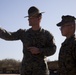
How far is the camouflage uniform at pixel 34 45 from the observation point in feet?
21.6

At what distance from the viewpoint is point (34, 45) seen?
→ 6.76m

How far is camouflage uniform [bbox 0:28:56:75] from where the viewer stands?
21.6ft

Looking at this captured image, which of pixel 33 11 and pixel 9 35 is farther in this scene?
pixel 9 35

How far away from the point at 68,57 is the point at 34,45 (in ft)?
4.43

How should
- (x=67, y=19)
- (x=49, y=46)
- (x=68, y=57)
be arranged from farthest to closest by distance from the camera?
(x=49, y=46) < (x=67, y=19) < (x=68, y=57)

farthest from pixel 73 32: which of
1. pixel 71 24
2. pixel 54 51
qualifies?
pixel 54 51

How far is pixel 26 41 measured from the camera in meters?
6.79

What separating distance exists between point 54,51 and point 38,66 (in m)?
0.47

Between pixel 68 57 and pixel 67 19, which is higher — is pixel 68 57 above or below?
below

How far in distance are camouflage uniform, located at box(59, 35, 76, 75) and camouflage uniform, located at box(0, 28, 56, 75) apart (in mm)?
853

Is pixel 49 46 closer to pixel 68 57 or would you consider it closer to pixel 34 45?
pixel 34 45

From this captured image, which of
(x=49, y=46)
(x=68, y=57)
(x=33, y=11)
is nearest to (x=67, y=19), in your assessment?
(x=68, y=57)

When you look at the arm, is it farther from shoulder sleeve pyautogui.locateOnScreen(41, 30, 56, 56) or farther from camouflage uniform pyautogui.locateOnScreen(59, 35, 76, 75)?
camouflage uniform pyautogui.locateOnScreen(59, 35, 76, 75)

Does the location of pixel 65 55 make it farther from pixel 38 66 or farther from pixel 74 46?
pixel 38 66
